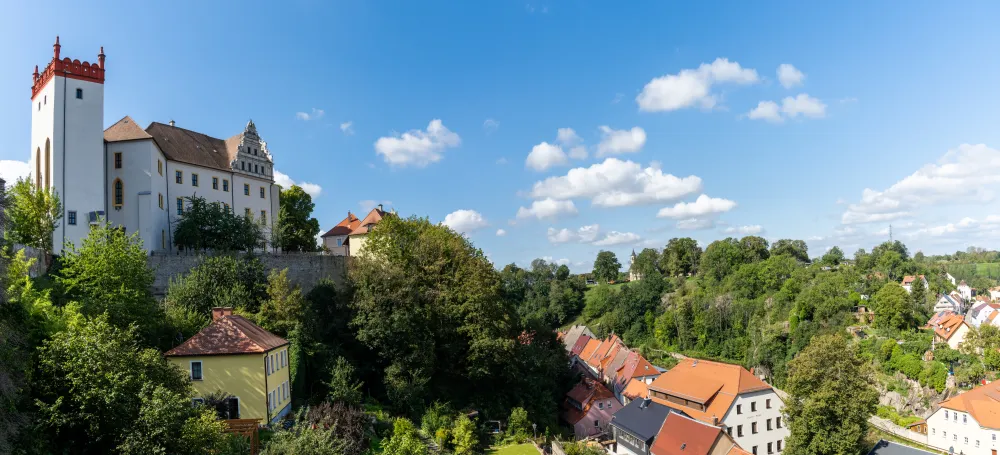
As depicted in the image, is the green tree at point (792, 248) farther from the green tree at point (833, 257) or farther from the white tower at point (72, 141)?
the white tower at point (72, 141)

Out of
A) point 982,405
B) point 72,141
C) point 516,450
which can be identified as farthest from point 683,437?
point 72,141

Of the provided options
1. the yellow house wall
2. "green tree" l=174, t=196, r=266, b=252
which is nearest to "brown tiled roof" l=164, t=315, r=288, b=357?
the yellow house wall

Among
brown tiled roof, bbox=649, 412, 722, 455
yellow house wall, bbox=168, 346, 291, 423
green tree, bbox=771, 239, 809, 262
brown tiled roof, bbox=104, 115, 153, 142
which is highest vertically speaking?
brown tiled roof, bbox=104, 115, 153, 142

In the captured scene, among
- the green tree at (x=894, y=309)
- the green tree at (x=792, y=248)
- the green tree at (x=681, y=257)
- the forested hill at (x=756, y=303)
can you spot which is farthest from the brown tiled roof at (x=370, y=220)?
the green tree at (x=792, y=248)

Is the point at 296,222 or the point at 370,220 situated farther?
the point at 370,220

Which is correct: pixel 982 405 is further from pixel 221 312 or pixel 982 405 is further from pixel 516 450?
pixel 221 312

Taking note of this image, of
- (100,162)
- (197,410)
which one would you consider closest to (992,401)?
(197,410)

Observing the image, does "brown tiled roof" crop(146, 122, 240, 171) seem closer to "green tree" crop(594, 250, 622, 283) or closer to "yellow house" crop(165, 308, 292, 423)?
"yellow house" crop(165, 308, 292, 423)
